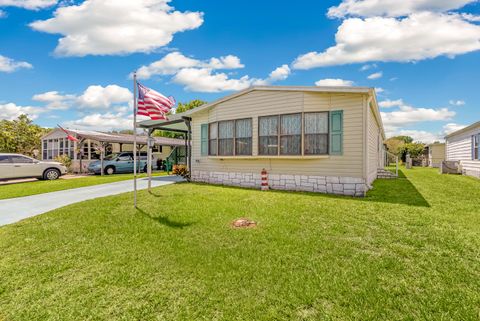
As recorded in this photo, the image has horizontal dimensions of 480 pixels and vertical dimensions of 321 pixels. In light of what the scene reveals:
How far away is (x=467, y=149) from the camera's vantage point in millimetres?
15008

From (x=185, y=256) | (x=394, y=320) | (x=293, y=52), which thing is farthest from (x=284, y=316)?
(x=293, y=52)

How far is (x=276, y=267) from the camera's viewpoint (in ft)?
10.7

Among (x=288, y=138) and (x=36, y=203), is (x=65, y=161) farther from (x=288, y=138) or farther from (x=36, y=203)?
(x=288, y=138)

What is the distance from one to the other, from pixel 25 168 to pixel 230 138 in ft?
36.1

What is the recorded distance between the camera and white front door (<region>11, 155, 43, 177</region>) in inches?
500

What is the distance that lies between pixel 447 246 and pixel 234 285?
10.7 ft

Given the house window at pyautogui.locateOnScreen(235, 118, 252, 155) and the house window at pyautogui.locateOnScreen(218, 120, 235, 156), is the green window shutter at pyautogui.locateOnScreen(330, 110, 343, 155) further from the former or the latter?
the house window at pyautogui.locateOnScreen(218, 120, 235, 156)

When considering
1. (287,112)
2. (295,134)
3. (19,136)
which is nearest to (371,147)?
(295,134)

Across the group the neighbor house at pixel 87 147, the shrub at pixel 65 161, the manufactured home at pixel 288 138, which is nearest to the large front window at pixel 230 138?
the manufactured home at pixel 288 138

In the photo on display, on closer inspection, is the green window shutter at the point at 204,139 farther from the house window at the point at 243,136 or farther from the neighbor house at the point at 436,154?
the neighbor house at the point at 436,154

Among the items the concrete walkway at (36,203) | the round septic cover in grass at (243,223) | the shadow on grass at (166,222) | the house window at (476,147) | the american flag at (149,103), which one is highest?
the american flag at (149,103)

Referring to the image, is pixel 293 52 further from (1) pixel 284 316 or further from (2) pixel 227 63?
(1) pixel 284 316

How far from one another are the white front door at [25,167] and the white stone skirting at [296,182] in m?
8.91

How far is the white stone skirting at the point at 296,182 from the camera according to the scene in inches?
309
